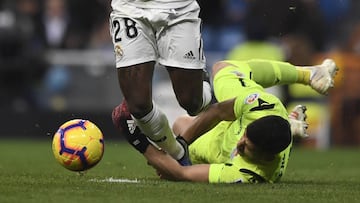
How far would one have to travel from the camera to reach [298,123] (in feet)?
28.7

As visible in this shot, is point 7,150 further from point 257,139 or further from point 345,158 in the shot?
point 257,139

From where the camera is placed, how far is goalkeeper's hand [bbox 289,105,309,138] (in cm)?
868

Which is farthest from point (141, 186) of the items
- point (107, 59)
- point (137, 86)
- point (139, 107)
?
point (107, 59)

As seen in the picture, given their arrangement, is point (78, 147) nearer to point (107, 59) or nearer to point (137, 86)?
point (137, 86)

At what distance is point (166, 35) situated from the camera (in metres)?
8.09

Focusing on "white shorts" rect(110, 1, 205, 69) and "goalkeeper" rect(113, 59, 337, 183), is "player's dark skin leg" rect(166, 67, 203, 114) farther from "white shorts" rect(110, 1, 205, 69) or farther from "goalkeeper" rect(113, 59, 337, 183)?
"goalkeeper" rect(113, 59, 337, 183)

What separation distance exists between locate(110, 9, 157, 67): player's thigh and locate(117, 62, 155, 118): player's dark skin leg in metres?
0.05

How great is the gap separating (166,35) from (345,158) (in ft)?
17.5

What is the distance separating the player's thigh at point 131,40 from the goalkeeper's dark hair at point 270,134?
987mm

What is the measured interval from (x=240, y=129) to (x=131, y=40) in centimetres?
124

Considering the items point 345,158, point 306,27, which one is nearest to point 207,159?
point 345,158

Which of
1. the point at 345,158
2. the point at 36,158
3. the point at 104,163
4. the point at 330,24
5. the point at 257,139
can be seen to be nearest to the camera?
the point at 257,139

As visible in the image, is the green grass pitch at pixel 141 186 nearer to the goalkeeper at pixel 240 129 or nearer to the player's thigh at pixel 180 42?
the goalkeeper at pixel 240 129

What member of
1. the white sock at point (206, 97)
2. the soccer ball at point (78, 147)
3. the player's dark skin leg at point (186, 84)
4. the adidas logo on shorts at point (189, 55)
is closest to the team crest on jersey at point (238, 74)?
the white sock at point (206, 97)
